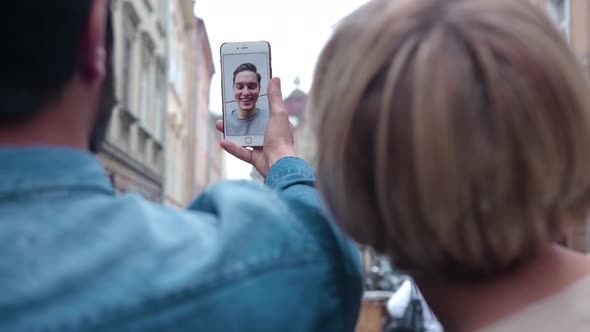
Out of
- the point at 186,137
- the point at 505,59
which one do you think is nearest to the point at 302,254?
the point at 505,59

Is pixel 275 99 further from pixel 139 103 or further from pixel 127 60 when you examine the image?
pixel 139 103

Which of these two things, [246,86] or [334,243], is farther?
[246,86]

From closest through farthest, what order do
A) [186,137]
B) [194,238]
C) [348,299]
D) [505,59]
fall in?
[505,59], [194,238], [348,299], [186,137]

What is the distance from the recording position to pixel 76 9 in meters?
0.94

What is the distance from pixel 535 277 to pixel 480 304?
8 centimetres

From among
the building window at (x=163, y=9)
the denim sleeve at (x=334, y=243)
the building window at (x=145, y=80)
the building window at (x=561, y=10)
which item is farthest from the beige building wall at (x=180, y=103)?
the denim sleeve at (x=334, y=243)

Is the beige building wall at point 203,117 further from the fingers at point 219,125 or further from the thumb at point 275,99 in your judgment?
the thumb at point 275,99

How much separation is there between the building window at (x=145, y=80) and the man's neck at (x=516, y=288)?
15.6 m

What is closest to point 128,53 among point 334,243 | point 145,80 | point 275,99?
point 145,80

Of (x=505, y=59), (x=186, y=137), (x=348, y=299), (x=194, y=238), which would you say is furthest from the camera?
(x=186, y=137)

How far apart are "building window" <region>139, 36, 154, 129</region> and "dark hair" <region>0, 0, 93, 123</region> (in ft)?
51.1

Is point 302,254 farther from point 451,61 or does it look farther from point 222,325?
point 451,61

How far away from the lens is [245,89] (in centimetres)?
171

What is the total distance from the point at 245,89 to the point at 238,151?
15 centimetres
